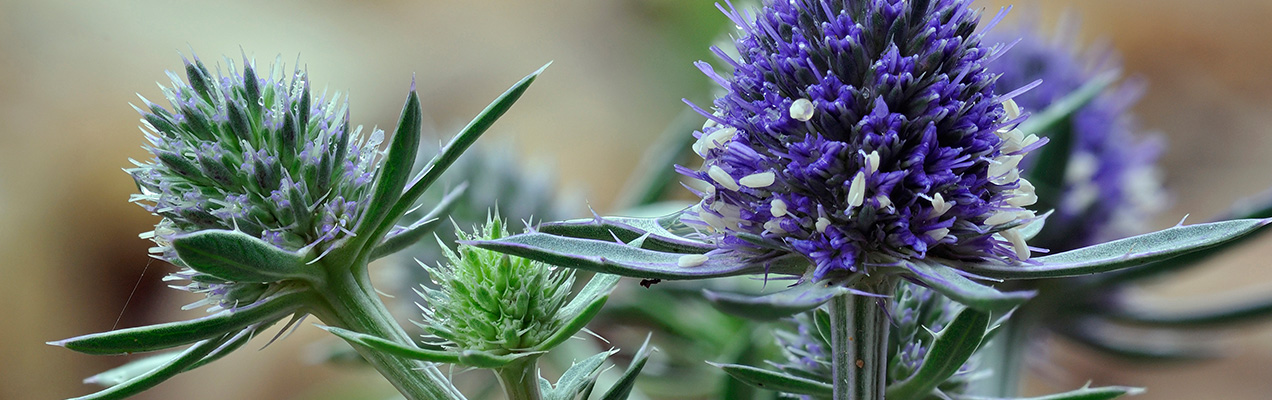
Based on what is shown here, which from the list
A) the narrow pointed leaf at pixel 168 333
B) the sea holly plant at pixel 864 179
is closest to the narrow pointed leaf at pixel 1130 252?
the sea holly plant at pixel 864 179

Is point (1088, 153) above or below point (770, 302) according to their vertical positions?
above

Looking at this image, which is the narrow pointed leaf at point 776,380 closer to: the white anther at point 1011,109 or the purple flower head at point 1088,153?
the white anther at point 1011,109

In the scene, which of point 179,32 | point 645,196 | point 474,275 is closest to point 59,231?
point 179,32

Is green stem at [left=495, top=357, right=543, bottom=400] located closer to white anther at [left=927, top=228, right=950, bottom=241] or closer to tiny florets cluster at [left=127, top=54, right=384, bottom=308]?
tiny florets cluster at [left=127, top=54, right=384, bottom=308]

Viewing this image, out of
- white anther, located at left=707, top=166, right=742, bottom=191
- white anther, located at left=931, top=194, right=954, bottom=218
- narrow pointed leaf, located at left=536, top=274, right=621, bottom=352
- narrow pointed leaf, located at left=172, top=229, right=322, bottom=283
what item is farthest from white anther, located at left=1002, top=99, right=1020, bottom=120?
narrow pointed leaf, located at left=172, top=229, right=322, bottom=283

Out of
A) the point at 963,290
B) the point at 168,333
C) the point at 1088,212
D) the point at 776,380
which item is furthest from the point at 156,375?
the point at 1088,212

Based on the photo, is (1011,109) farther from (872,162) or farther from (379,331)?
(379,331)

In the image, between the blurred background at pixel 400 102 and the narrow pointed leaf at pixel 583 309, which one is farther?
the blurred background at pixel 400 102
